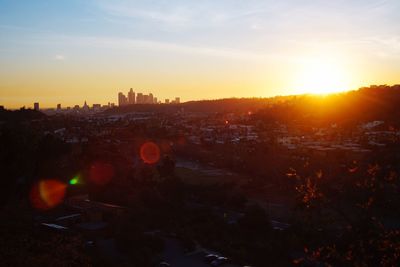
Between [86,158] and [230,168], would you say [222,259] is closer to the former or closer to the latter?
[86,158]

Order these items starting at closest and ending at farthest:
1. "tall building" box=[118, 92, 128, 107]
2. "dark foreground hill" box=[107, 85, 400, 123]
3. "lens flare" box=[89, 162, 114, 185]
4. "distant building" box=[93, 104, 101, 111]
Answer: "lens flare" box=[89, 162, 114, 185] → "dark foreground hill" box=[107, 85, 400, 123] → "tall building" box=[118, 92, 128, 107] → "distant building" box=[93, 104, 101, 111]

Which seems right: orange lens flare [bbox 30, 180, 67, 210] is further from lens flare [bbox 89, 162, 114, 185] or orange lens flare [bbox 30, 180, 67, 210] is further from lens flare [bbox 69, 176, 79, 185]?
lens flare [bbox 89, 162, 114, 185]

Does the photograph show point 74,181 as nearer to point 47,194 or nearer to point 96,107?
point 47,194

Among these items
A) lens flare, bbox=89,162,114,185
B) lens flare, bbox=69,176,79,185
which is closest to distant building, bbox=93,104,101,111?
lens flare, bbox=89,162,114,185

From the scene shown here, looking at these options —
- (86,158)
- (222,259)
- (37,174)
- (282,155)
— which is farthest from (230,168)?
(222,259)

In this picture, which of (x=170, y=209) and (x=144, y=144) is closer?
(x=170, y=209)

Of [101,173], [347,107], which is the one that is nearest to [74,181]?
[101,173]

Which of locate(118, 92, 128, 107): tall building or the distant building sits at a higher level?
locate(118, 92, 128, 107): tall building
